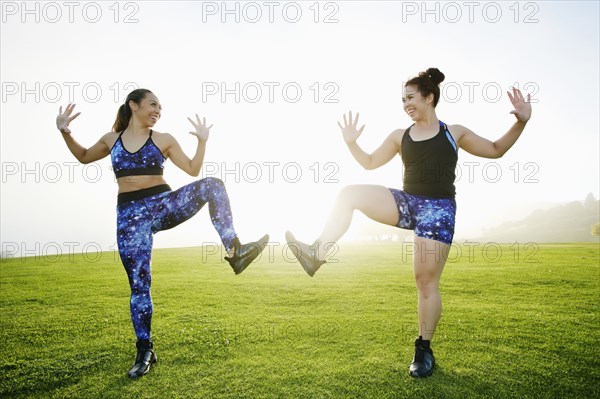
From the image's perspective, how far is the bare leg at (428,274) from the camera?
3.80 m

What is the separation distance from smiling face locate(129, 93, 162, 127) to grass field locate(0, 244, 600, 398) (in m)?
2.95

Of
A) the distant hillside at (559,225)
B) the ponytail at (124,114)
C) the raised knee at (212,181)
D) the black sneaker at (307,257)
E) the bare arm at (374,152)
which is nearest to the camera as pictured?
the black sneaker at (307,257)

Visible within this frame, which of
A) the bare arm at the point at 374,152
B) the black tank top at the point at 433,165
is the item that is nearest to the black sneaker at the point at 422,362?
the black tank top at the point at 433,165

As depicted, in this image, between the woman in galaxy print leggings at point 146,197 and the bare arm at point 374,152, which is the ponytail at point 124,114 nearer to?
the woman in galaxy print leggings at point 146,197

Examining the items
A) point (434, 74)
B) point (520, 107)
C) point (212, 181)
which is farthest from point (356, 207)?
point (520, 107)

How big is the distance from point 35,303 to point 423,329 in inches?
332

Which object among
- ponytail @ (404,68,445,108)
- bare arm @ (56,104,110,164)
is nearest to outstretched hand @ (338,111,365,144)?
ponytail @ (404,68,445,108)

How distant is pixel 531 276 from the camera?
464 inches

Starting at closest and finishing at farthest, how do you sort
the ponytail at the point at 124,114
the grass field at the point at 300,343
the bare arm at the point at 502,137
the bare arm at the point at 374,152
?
the grass field at the point at 300,343
the bare arm at the point at 502,137
the bare arm at the point at 374,152
the ponytail at the point at 124,114

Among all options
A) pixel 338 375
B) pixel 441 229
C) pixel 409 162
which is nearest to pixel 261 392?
pixel 338 375

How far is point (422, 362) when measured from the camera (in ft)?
13.0

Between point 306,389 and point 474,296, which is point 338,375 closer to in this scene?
point 306,389

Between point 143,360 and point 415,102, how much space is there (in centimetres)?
431

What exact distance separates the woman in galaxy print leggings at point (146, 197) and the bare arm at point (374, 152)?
1.47 m
